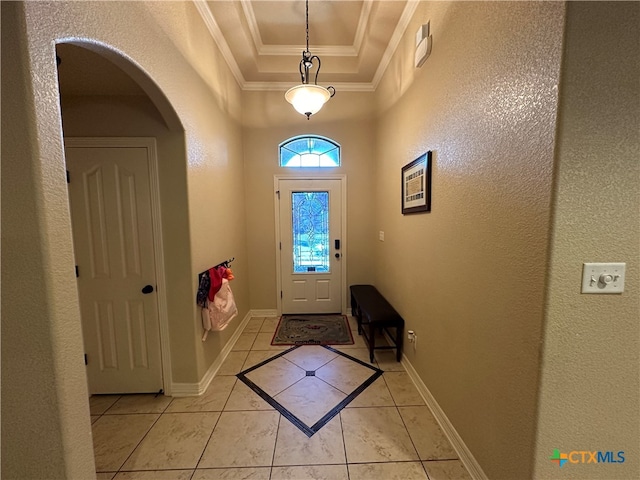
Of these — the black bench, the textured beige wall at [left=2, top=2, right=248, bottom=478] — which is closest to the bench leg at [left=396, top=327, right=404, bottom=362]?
the black bench

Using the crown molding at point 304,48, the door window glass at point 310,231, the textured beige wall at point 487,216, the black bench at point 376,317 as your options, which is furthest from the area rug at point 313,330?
the crown molding at point 304,48

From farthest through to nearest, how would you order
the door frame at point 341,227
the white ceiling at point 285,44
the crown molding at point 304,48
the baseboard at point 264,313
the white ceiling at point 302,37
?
the baseboard at point 264,313, the door frame at point 341,227, the crown molding at point 304,48, the white ceiling at point 302,37, the white ceiling at point 285,44

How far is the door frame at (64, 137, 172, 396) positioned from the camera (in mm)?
1728

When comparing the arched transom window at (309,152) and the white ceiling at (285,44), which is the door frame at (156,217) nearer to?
the white ceiling at (285,44)

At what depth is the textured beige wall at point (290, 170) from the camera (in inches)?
129

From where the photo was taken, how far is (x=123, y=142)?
1731 mm

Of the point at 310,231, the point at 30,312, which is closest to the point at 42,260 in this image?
the point at 30,312

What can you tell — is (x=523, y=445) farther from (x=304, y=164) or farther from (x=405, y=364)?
(x=304, y=164)

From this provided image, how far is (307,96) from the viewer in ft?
6.86

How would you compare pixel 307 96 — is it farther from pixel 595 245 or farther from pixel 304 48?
pixel 595 245

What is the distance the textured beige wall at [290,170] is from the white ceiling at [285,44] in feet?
0.81

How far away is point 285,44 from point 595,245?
328cm

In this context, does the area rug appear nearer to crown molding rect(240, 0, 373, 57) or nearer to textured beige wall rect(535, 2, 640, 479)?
textured beige wall rect(535, 2, 640, 479)

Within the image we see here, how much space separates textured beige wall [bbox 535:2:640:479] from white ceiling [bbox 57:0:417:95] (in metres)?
1.67
